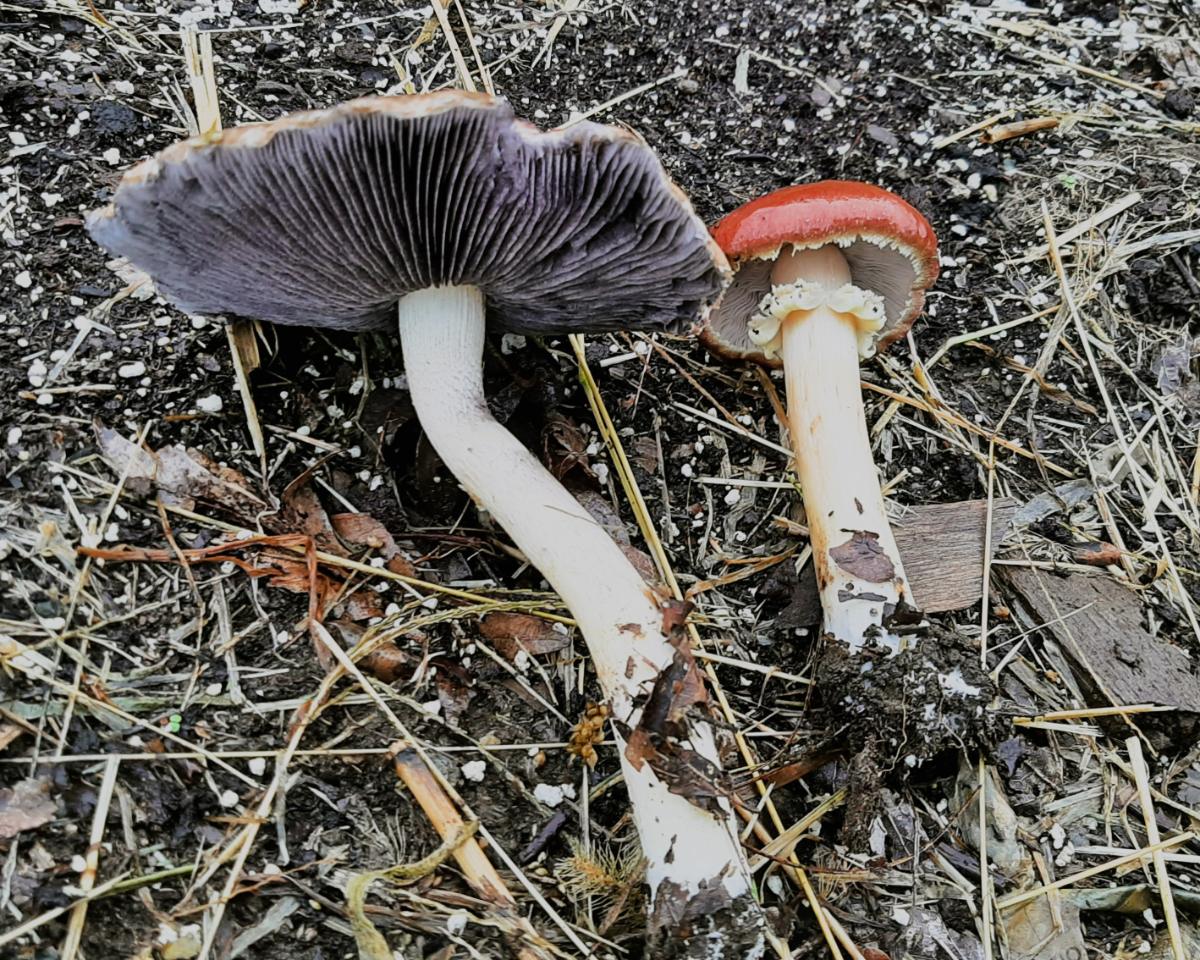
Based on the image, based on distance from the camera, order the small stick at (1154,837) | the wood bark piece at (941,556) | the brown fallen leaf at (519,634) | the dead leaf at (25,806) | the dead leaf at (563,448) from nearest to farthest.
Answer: the dead leaf at (25,806) → the small stick at (1154,837) → the brown fallen leaf at (519,634) → the wood bark piece at (941,556) → the dead leaf at (563,448)

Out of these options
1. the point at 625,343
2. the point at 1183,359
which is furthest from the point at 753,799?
the point at 1183,359

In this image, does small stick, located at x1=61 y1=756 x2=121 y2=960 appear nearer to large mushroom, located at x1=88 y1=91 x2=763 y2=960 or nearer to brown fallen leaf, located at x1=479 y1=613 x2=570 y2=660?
brown fallen leaf, located at x1=479 y1=613 x2=570 y2=660

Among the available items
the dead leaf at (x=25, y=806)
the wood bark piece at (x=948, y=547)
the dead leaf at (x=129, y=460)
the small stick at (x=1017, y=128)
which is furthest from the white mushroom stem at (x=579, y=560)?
the small stick at (x=1017, y=128)

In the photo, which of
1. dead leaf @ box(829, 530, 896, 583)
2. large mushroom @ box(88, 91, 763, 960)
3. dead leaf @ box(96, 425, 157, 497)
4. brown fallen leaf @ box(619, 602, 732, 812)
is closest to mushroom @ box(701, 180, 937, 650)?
dead leaf @ box(829, 530, 896, 583)

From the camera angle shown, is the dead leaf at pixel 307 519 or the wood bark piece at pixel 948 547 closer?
the dead leaf at pixel 307 519

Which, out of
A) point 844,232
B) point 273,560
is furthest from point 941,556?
point 273,560

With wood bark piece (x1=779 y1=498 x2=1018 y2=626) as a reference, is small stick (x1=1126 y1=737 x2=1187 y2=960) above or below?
below

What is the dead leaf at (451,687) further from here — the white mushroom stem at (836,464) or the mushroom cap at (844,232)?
the mushroom cap at (844,232)
